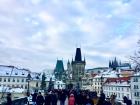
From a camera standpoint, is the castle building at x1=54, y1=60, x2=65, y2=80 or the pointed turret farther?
the castle building at x1=54, y1=60, x2=65, y2=80

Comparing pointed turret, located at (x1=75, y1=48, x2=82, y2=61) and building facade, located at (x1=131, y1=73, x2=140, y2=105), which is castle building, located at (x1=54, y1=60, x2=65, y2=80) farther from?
building facade, located at (x1=131, y1=73, x2=140, y2=105)

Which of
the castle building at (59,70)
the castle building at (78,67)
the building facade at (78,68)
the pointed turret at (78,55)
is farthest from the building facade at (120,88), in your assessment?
the castle building at (59,70)

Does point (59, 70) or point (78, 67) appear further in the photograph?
point (59, 70)

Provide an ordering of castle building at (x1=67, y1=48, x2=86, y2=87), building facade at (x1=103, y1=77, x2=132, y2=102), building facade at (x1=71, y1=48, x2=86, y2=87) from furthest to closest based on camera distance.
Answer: castle building at (x1=67, y1=48, x2=86, y2=87)
building facade at (x1=71, y1=48, x2=86, y2=87)
building facade at (x1=103, y1=77, x2=132, y2=102)

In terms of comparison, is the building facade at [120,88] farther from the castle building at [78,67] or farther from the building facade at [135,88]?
the castle building at [78,67]

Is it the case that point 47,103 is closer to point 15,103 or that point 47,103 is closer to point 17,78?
point 15,103

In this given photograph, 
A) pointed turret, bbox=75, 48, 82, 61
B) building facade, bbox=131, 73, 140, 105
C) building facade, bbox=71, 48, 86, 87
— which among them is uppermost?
pointed turret, bbox=75, 48, 82, 61

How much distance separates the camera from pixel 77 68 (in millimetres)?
168875

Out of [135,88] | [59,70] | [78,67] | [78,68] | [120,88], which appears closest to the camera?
[135,88]

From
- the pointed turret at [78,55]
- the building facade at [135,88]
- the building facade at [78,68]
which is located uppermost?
the pointed turret at [78,55]

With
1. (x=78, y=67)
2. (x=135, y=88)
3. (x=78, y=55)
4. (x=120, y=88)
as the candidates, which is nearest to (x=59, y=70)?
(x=78, y=67)

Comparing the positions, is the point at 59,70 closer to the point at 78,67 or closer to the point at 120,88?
the point at 78,67

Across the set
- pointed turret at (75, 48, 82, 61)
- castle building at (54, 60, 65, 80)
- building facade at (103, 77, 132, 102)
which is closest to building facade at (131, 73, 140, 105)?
building facade at (103, 77, 132, 102)

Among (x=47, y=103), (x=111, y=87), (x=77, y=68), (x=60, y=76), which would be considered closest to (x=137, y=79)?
(x=111, y=87)
